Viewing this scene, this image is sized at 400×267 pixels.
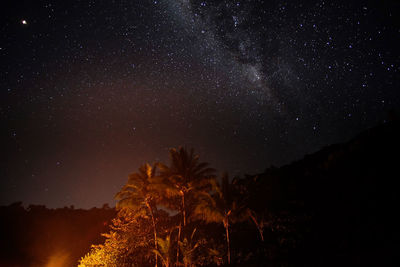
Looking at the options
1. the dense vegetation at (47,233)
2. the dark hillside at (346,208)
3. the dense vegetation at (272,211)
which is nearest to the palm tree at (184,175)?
the dense vegetation at (272,211)

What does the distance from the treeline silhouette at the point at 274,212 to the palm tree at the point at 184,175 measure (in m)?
0.09

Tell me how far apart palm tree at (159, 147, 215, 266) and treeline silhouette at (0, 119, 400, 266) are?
9 cm

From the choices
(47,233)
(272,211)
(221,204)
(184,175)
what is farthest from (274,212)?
(47,233)

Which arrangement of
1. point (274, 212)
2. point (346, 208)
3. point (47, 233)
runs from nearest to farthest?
point (346, 208), point (274, 212), point (47, 233)

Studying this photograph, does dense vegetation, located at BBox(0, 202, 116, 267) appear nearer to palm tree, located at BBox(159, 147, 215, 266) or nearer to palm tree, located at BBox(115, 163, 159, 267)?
palm tree, located at BBox(115, 163, 159, 267)

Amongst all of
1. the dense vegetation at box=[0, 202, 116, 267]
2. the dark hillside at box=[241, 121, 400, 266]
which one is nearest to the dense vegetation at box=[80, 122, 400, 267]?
the dark hillside at box=[241, 121, 400, 266]

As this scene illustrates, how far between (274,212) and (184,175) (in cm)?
990

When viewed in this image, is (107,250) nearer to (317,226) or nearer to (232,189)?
(232,189)

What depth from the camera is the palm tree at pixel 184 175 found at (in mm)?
22000

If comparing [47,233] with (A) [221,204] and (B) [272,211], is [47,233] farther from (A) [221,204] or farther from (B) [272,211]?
(B) [272,211]

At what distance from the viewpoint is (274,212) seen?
24.0 metres

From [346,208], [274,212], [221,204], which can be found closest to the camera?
[346,208]

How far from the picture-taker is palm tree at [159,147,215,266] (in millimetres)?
22000

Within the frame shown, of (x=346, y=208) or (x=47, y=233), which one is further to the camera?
(x=47, y=233)
